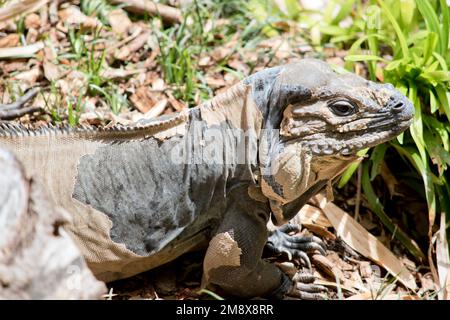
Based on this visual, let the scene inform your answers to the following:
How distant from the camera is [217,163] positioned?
367 cm

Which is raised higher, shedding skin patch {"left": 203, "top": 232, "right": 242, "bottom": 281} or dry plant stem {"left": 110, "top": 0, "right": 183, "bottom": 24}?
dry plant stem {"left": 110, "top": 0, "right": 183, "bottom": 24}

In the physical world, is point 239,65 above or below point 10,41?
below

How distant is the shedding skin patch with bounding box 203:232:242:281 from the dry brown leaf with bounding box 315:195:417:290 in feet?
3.79

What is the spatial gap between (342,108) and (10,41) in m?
2.94

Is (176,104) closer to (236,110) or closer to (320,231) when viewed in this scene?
(320,231)

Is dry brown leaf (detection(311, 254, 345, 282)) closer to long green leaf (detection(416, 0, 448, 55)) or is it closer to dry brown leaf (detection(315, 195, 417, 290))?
dry brown leaf (detection(315, 195, 417, 290))

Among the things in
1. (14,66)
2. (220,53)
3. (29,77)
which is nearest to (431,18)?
(220,53)

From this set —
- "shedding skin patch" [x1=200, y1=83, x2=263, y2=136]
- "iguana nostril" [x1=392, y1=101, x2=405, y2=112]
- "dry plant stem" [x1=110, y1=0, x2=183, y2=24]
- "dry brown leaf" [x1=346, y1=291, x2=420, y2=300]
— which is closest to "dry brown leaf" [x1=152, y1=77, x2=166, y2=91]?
"dry plant stem" [x1=110, y1=0, x2=183, y2=24]

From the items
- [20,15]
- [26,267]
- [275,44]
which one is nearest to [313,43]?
[275,44]

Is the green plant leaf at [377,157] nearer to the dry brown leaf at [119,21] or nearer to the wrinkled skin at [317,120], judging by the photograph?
the wrinkled skin at [317,120]

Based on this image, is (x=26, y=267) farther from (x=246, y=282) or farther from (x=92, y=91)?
(x=92, y=91)

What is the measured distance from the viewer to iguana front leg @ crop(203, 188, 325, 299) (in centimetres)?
378

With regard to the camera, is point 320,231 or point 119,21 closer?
point 320,231

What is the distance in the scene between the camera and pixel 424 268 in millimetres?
4832
